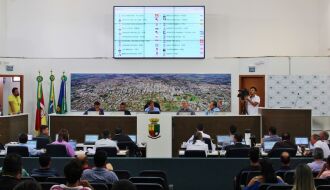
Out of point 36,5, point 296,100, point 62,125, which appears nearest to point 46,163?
point 62,125

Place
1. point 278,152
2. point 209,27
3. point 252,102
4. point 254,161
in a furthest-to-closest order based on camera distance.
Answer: point 209,27
point 252,102
point 278,152
point 254,161

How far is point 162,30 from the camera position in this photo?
17156 mm

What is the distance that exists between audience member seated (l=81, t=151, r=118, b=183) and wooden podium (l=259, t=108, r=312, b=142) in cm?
822

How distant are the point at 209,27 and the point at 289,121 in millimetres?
4780

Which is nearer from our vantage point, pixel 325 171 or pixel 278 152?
pixel 325 171

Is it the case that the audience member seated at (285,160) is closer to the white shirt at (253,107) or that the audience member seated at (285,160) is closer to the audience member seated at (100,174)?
the audience member seated at (100,174)

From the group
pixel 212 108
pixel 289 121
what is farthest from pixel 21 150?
pixel 289 121

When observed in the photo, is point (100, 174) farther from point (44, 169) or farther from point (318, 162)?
point (318, 162)

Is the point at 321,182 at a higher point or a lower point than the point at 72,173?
lower

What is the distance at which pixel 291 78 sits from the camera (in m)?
16.1

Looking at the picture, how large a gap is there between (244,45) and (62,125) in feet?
22.4

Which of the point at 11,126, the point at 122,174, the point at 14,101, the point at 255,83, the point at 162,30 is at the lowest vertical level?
the point at 122,174

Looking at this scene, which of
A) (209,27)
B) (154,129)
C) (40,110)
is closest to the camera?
(154,129)

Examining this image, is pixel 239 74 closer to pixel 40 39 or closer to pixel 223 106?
pixel 223 106
